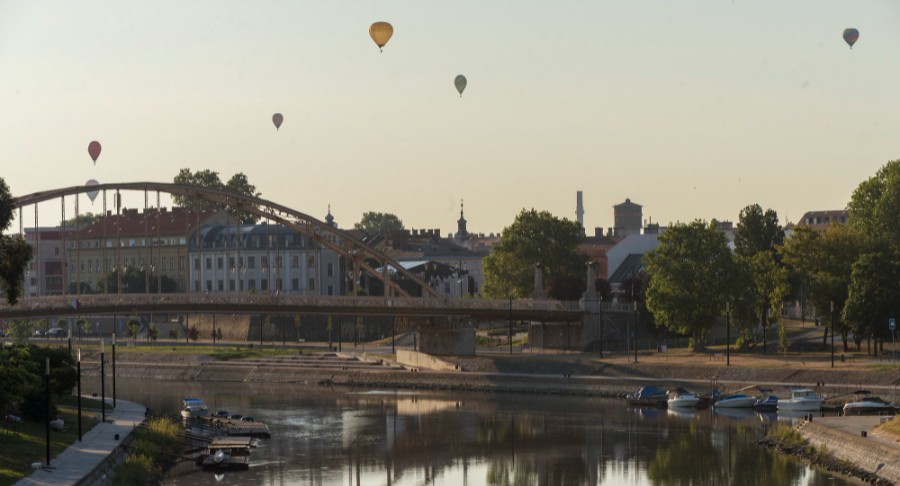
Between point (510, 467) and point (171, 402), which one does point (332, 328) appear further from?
point (510, 467)

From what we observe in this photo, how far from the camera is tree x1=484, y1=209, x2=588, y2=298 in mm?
151500

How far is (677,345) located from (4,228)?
66.6 meters

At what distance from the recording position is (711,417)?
9119cm

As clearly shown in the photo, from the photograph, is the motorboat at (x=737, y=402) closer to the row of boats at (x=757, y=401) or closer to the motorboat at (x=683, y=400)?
the row of boats at (x=757, y=401)

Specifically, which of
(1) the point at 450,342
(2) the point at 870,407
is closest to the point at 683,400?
(2) the point at 870,407

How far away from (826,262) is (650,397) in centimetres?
2309

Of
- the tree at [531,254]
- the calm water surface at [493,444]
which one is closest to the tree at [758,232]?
the tree at [531,254]

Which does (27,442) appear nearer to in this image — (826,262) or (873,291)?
(873,291)

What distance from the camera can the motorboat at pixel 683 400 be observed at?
96750 mm

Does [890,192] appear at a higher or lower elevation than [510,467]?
higher

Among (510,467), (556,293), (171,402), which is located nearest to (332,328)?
(556,293)

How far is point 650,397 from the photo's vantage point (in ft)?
324

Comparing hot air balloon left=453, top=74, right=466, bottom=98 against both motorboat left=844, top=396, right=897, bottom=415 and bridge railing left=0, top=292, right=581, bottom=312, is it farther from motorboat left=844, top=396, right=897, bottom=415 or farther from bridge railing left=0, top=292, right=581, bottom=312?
motorboat left=844, top=396, right=897, bottom=415

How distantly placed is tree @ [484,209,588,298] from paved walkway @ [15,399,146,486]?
67329mm
